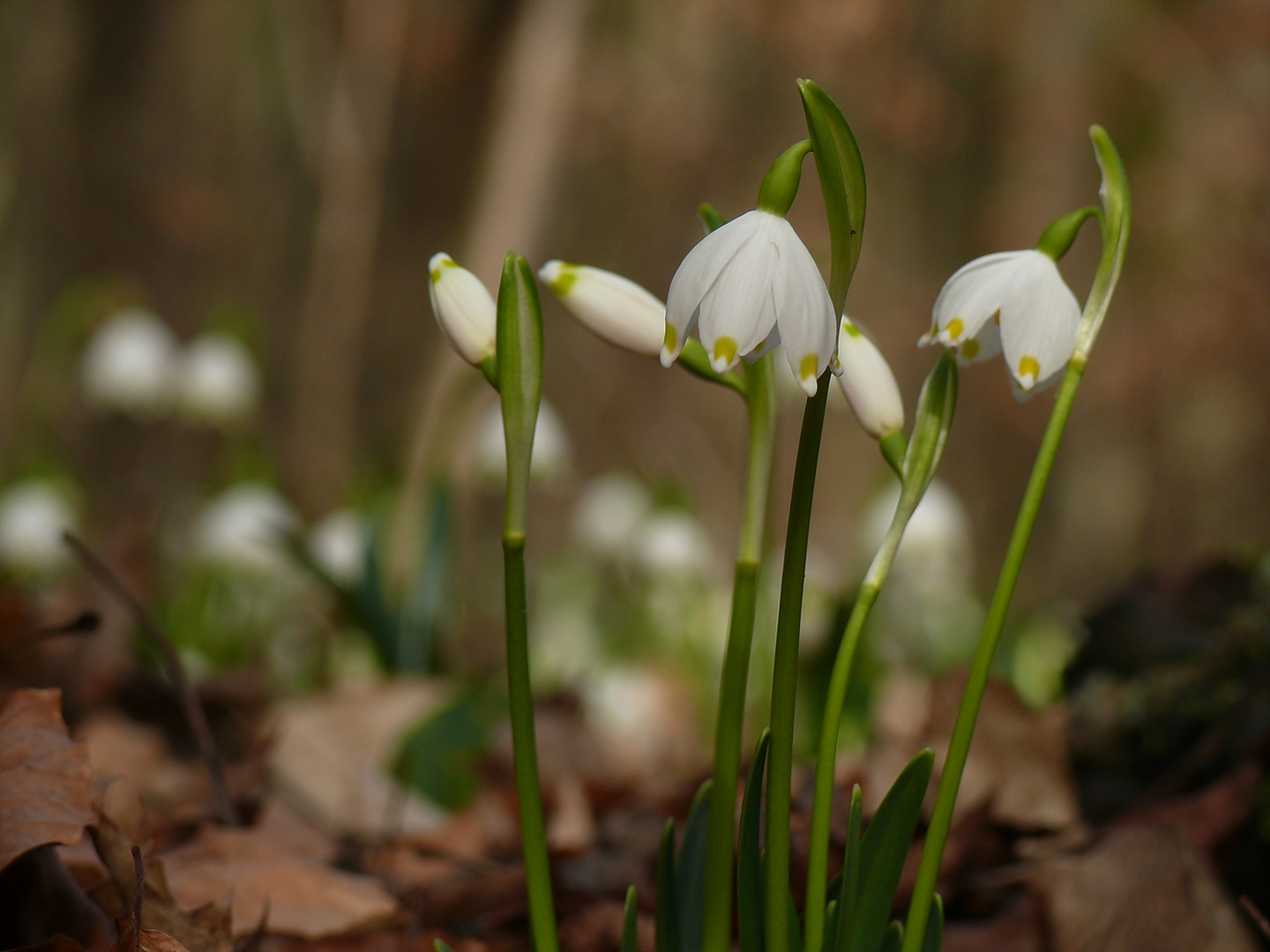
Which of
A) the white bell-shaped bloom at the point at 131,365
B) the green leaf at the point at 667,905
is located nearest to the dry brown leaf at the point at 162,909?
the green leaf at the point at 667,905

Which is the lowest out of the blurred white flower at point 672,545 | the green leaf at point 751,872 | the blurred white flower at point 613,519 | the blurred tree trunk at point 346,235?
the green leaf at point 751,872

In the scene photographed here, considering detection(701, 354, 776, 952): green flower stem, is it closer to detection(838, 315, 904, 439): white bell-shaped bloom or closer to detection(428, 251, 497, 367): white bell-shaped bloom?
detection(838, 315, 904, 439): white bell-shaped bloom

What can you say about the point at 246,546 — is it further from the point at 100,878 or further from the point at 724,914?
the point at 724,914

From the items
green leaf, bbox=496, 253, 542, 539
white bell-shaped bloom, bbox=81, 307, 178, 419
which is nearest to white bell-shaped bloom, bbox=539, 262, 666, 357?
green leaf, bbox=496, 253, 542, 539

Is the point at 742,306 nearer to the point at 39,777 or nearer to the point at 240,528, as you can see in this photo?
the point at 39,777

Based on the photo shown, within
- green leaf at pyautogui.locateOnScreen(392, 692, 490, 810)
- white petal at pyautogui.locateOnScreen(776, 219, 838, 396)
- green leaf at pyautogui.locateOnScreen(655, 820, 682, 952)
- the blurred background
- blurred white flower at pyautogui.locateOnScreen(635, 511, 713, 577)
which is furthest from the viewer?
→ the blurred background

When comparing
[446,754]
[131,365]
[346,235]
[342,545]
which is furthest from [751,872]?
[346,235]

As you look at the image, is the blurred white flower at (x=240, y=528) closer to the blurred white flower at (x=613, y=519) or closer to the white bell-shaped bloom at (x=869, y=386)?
the blurred white flower at (x=613, y=519)

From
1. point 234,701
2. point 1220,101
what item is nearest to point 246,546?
point 234,701
